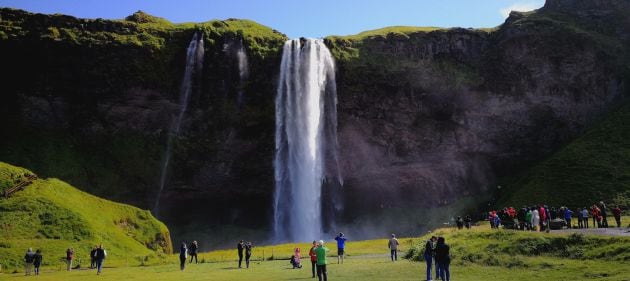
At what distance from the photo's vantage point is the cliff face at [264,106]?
66062mm

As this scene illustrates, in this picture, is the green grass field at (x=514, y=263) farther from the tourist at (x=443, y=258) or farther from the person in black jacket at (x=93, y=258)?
the person in black jacket at (x=93, y=258)

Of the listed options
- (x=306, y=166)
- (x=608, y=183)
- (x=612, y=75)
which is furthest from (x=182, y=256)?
(x=612, y=75)

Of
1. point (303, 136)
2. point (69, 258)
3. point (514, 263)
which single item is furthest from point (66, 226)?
point (303, 136)

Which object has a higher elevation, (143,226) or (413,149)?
(413,149)

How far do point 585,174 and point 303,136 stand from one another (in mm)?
32837

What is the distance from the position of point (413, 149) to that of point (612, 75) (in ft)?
93.4

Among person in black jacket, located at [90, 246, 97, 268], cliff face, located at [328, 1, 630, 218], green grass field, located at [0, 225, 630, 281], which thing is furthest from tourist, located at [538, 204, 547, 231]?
cliff face, located at [328, 1, 630, 218]

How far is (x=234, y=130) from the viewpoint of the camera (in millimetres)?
67625

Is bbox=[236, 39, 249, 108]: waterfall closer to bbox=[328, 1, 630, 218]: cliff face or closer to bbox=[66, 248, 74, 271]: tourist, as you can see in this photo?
bbox=[328, 1, 630, 218]: cliff face

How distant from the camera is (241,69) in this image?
6725cm

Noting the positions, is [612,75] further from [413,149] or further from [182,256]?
[182,256]

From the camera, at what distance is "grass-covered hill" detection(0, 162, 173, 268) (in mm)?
34531

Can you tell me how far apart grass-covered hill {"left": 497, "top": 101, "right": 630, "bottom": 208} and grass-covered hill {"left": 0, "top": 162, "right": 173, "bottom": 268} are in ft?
129

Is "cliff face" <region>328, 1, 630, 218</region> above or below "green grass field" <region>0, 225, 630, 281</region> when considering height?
above
